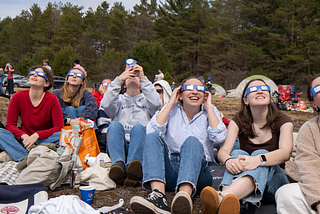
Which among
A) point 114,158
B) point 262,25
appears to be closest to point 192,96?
point 114,158

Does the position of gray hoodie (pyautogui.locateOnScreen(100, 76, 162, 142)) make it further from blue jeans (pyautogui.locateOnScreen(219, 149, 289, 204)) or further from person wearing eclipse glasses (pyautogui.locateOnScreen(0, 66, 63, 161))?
blue jeans (pyautogui.locateOnScreen(219, 149, 289, 204))

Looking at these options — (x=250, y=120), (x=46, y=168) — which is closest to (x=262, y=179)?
(x=250, y=120)

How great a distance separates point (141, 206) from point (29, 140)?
2.01 metres

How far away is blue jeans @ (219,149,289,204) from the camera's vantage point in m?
2.38

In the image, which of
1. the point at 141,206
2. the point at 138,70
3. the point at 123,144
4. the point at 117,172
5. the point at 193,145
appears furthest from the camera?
the point at 138,70

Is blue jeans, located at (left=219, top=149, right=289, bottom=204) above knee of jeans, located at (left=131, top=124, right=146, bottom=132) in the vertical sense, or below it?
below

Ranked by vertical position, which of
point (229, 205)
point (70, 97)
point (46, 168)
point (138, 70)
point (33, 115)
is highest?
point (138, 70)

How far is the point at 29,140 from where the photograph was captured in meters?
3.42

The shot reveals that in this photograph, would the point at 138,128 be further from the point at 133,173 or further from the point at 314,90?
the point at 314,90

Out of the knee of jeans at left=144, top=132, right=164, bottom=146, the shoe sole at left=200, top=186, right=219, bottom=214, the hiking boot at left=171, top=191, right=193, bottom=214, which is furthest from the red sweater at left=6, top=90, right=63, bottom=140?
the shoe sole at left=200, top=186, right=219, bottom=214

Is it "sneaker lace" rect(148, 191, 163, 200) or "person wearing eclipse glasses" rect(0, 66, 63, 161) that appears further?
"person wearing eclipse glasses" rect(0, 66, 63, 161)

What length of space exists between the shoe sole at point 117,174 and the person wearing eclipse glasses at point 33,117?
108cm

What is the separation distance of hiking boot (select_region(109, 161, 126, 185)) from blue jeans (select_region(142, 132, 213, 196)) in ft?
1.32

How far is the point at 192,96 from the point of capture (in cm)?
298
